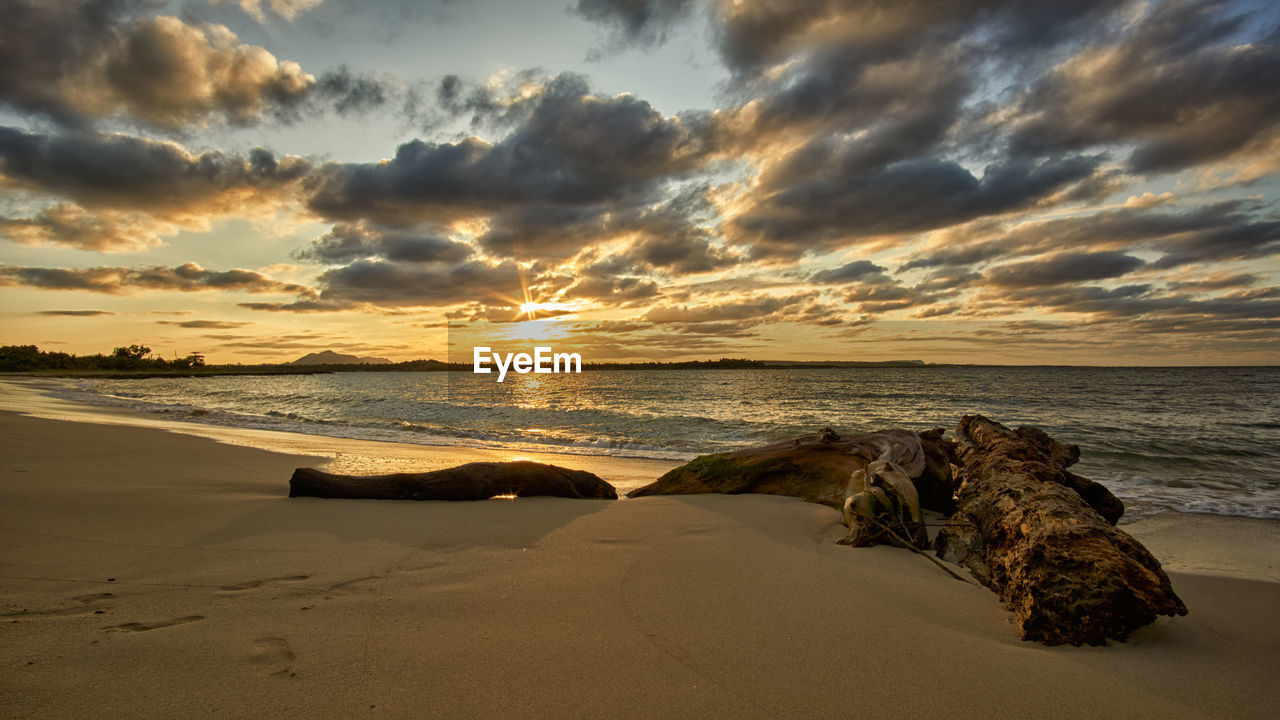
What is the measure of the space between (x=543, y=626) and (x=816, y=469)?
5.52 meters

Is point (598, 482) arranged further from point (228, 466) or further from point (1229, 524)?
point (1229, 524)

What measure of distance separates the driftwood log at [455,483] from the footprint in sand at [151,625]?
12.2ft

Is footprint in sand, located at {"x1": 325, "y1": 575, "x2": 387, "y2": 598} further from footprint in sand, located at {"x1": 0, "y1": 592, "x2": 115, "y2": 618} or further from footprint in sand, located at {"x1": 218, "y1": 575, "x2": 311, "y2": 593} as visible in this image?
footprint in sand, located at {"x1": 0, "y1": 592, "x2": 115, "y2": 618}

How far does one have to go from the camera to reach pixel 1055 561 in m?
3.55

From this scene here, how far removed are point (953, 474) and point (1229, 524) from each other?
336cm

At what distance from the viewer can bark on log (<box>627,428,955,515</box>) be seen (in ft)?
24.4

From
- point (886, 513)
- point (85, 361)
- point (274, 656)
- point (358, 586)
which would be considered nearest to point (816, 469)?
point (886, 513)

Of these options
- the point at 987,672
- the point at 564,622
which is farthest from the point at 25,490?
the point at 987,672

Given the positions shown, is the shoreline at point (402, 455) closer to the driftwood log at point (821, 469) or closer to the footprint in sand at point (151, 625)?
the driftwood log at point (821, 469)

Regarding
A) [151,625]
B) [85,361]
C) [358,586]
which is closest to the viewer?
[151,625]

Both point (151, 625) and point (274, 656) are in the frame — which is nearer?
point (274, 656)

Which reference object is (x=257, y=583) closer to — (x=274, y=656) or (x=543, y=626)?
(x=274, y=656)

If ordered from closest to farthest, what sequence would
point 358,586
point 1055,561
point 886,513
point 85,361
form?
point 1055,561, point 358,586, point 886,513, point 85,361

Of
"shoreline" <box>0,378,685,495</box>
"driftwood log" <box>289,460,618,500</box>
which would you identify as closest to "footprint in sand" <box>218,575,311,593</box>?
"driftwood log" <box>289,460,618,500</box>
